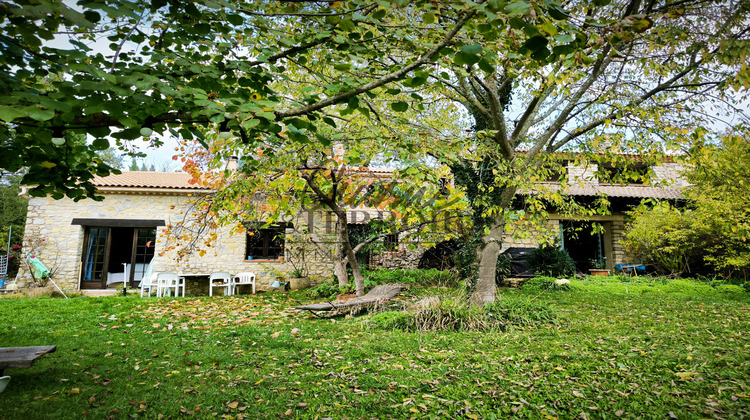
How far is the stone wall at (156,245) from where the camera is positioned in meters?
11.6

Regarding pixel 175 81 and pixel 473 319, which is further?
pixel 473 319

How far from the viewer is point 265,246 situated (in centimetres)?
1283

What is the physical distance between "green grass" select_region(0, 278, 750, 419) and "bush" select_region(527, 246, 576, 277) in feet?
14.1

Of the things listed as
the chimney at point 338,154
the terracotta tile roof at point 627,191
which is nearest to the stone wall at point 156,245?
the chimney at point 338,154

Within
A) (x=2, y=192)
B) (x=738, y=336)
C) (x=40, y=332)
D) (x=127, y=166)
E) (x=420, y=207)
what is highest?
(x=127, y=166)

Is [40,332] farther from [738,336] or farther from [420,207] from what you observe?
[738,336]

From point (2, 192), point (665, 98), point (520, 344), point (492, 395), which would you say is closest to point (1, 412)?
point (492, 395)

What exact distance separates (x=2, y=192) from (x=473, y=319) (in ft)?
71.9

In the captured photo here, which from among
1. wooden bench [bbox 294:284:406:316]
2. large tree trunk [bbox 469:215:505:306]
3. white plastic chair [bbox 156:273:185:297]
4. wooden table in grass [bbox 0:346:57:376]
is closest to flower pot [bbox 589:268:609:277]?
wooden bench [bbox 294:284:406:316]

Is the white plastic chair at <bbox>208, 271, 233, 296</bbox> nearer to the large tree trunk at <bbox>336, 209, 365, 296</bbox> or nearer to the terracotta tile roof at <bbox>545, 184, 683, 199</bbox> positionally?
the large tree trunk at <bbox>336, 209, 365, 296</bbox>

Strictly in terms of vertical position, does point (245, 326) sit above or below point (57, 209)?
below

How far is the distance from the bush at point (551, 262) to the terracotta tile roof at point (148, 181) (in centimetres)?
1056

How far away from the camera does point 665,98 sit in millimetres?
6598

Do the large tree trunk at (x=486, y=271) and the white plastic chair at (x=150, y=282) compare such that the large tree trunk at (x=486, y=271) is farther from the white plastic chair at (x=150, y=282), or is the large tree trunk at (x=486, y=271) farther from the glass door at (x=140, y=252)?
the glass door at (x=140, y=252)
